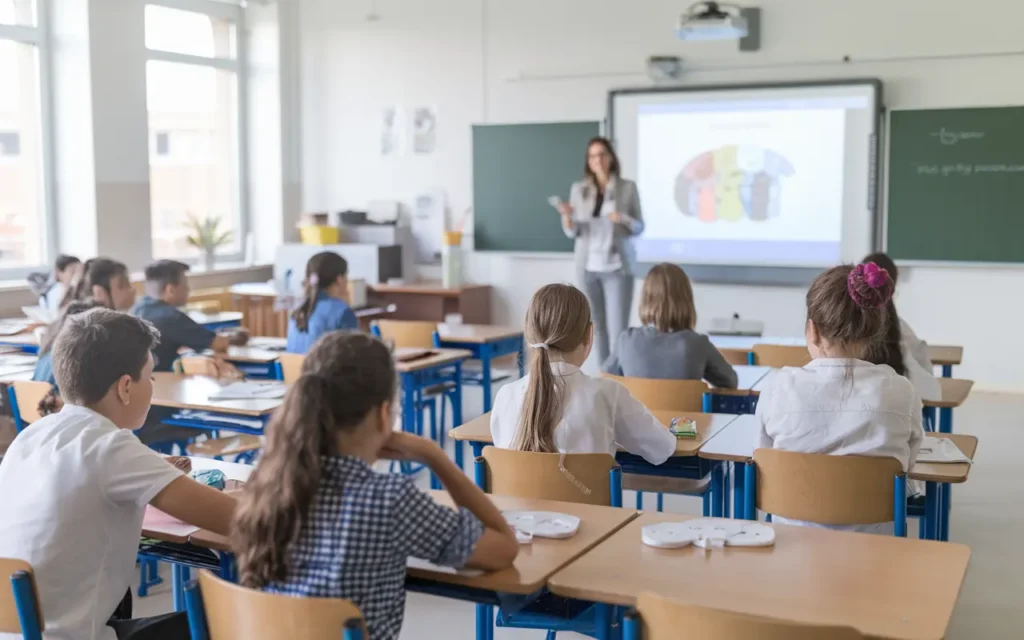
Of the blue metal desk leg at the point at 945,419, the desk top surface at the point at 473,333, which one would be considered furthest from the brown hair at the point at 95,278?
the blue metal desk leg at the point at 945,419

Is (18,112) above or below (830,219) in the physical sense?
above

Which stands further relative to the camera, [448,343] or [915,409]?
[448,343]

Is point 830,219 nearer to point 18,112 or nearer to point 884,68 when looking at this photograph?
point 884,68

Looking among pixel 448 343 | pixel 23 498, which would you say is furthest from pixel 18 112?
pixel 23 498

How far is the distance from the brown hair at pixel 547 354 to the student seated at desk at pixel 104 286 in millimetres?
2513

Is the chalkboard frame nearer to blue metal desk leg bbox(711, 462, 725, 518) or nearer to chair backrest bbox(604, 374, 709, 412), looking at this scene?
chair backrest bbox(604, 374, 709, 412)

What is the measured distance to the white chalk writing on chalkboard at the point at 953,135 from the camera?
695cm

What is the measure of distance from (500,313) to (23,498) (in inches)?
264

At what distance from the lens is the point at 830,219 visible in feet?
24.3

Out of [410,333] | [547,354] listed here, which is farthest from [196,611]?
[410,333]

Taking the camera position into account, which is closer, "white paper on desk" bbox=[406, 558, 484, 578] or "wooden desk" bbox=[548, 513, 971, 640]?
"wooden desk" bbox=[548, 513, 971, 640]

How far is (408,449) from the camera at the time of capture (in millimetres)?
1993

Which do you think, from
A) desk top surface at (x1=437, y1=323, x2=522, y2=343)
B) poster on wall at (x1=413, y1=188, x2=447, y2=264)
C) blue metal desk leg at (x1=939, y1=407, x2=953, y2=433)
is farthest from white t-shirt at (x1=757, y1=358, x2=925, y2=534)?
poster on wall at (x1=413, y1=188, x2=447, y2=264)

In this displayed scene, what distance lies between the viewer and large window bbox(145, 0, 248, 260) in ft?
27.5
